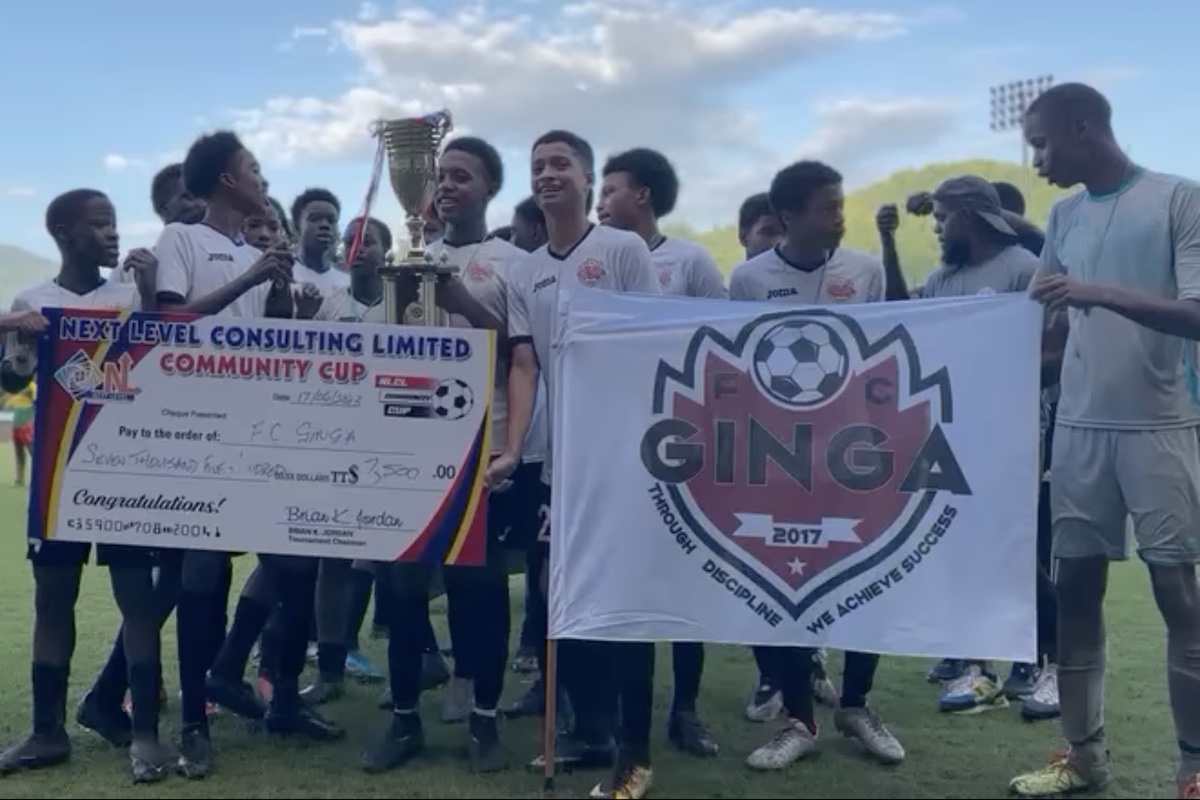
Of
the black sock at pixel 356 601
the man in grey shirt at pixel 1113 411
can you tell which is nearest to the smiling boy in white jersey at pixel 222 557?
the black sock at pixel 356 601

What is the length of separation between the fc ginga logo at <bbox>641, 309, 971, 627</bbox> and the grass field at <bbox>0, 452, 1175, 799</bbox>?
732 millimetres

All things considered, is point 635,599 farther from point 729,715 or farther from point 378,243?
point 378,243

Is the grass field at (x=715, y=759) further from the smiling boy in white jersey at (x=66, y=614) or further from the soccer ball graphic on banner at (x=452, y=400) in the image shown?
the soccer ball graphic on banner at (x=452, y=400)

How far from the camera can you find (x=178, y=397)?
13.5 ft

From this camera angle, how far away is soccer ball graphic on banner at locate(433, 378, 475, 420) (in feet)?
13.3

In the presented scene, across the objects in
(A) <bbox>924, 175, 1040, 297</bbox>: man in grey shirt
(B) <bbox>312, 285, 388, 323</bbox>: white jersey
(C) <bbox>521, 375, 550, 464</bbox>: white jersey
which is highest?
(A) <bbox>924, 175, 1040, 297</bbox>: man in grey shirt

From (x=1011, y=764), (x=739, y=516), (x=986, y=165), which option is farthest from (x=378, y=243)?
(x=986, y=165)

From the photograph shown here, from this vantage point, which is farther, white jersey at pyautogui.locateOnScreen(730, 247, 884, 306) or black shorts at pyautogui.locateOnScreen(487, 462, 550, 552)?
white jersey at pyautogui.locateOnScreen(730, 247, 884, 306)

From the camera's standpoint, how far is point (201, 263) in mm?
4348

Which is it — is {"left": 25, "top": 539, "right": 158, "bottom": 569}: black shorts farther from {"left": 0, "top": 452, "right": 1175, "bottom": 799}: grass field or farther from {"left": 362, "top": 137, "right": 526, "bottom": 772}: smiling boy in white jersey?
{"left": 362, "top": 137, "right": 526, "bottom": 772}: smiling boy in white jersey

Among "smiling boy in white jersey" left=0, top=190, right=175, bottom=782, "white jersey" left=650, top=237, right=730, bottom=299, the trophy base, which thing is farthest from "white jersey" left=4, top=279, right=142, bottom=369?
"white jersey" left=650, top=237, right=730, bottom=299

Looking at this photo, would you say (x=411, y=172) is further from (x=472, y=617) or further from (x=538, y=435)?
(x=472, y=617)

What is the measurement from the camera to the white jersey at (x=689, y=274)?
4.85 metres

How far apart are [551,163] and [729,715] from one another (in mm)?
2460
